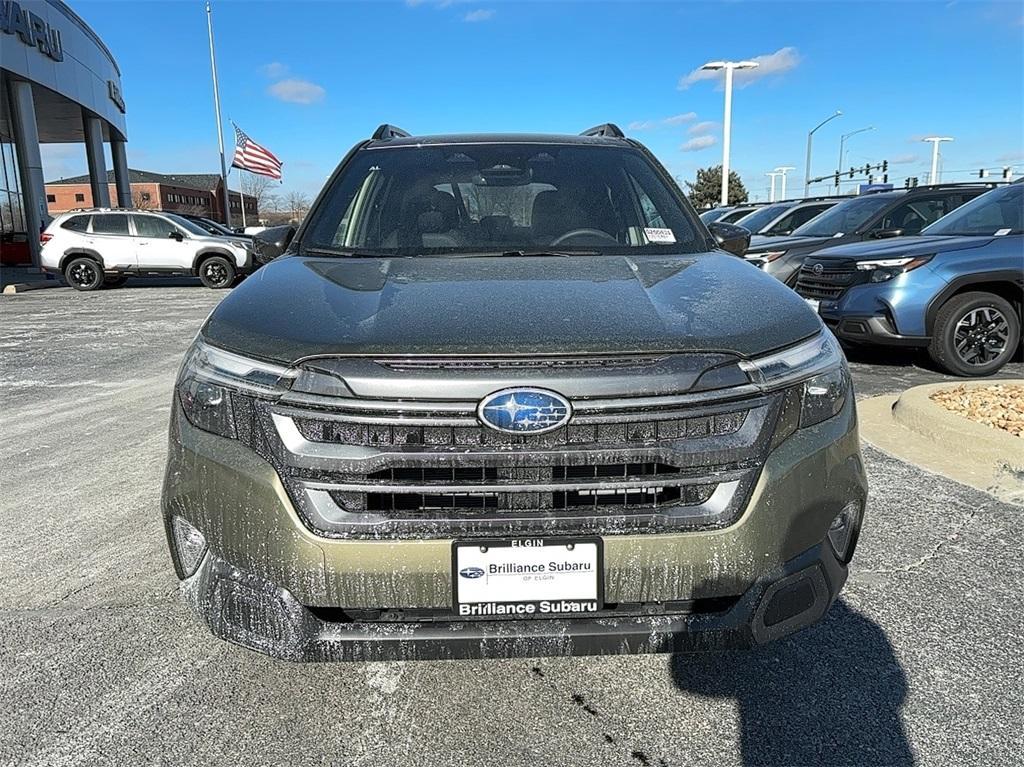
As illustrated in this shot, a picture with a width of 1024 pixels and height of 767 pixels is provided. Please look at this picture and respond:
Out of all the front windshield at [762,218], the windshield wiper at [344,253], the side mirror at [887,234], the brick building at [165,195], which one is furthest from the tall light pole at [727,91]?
the brick building at [165,195]

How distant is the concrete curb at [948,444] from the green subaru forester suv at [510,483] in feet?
8.27

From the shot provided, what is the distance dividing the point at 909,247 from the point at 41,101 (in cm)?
2868

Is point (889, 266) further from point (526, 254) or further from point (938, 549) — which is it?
point (526, 254)

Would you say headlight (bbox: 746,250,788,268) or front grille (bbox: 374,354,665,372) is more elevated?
headlight (bbox: 746,250,788,268)

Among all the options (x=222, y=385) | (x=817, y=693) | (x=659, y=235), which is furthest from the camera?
(x=659, y=235)

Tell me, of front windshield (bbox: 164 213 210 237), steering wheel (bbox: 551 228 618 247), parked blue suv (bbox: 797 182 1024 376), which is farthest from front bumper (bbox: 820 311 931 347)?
front windshield (bbox: 164 213 210 237)

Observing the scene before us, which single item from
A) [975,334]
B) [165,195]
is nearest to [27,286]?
[975,334]

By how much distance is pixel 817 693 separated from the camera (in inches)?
91.0

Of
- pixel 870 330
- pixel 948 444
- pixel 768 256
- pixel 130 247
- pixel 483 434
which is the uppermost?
pixel 130 247

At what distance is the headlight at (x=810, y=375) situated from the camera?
6.30 ft

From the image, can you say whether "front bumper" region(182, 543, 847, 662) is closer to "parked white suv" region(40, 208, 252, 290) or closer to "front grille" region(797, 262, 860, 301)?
"front grille" region(797, 262, 860, 301)

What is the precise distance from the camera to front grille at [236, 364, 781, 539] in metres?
1.81

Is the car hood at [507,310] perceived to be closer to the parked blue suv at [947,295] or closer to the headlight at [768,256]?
the parked blue suv at [947,295]

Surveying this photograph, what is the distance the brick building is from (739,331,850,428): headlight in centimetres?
6750
